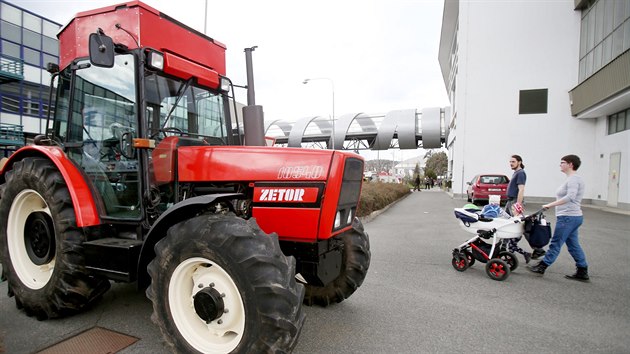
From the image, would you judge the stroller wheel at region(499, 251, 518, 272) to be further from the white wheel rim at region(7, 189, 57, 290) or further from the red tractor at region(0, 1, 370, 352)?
the white wheel rim at region(7, 189, 57, 290)

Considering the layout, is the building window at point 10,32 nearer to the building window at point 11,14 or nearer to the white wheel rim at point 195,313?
the building window at point 11,14

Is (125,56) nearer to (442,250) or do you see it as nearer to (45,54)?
(442,250)

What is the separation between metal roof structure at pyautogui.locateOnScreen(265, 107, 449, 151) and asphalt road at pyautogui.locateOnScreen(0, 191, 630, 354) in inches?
1150

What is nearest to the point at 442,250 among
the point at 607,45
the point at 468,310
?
the point at 468,310

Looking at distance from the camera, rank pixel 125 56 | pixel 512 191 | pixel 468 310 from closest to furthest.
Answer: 1. pixel 125 56
2. pixel 468 310
3. pixel 512 191

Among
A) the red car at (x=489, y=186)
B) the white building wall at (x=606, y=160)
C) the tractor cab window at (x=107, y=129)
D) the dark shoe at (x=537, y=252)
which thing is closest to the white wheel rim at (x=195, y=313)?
the tractor cab window at (x=107, y=129)

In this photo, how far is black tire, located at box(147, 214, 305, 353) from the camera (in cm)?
230

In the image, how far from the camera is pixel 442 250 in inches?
282

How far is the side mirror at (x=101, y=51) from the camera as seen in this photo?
9.31ft

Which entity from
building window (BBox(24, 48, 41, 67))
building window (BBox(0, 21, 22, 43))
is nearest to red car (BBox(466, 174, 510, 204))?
building window (BBox(24, 48, 41, 67))

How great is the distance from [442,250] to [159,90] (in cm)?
598

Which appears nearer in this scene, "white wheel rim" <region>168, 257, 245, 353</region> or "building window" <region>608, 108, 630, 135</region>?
"white wheel rim" <region>168, 257, 245, 353</region>

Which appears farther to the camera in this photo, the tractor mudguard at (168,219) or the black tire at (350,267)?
the black tire at (350,267)

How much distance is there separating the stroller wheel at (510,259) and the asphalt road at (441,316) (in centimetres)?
15
